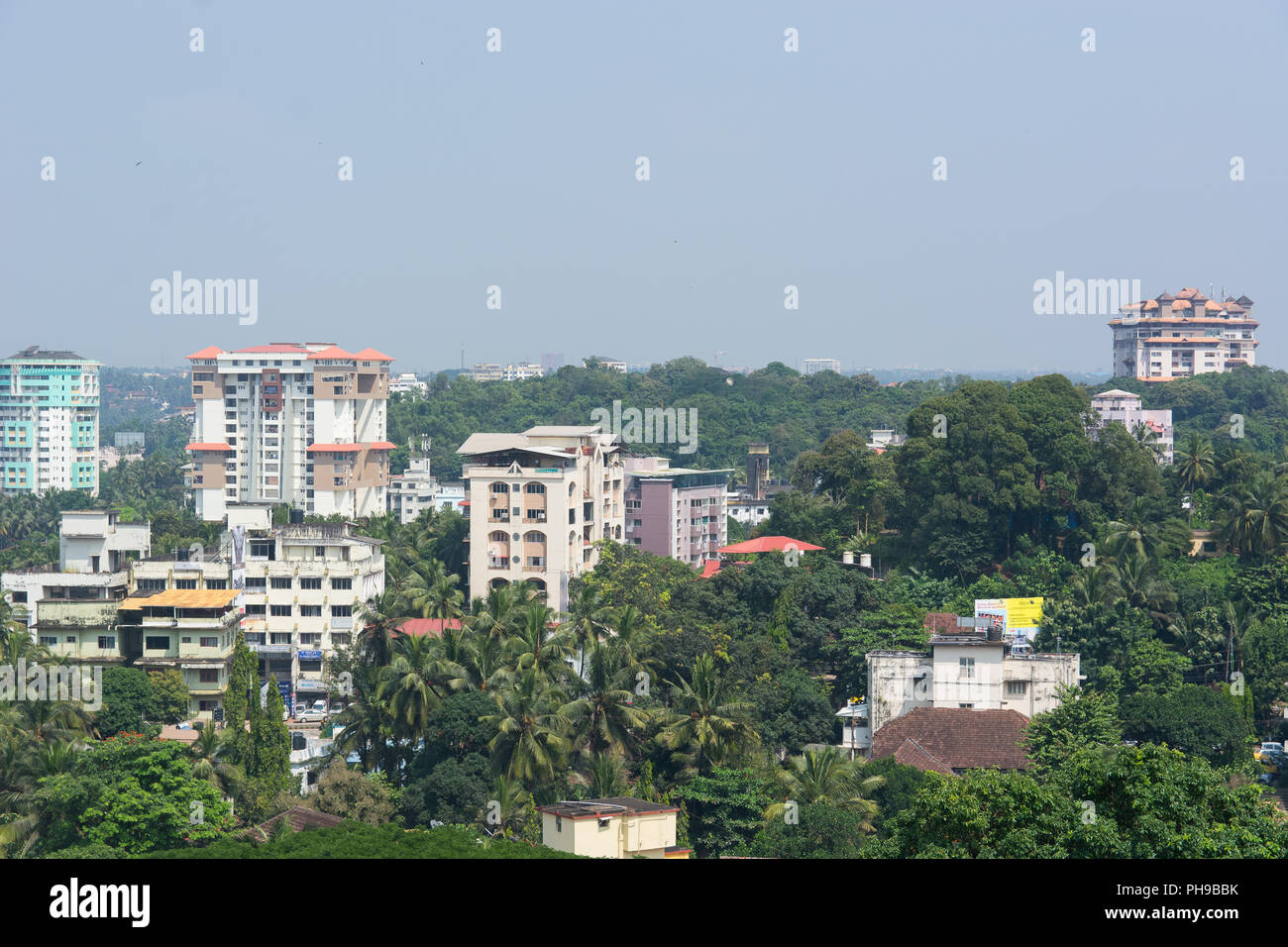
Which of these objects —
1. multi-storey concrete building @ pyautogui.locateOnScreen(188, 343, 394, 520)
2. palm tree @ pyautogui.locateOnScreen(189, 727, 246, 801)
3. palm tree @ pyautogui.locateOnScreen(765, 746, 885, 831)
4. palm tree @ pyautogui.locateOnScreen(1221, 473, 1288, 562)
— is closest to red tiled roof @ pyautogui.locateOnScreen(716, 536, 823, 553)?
palm tree @ pyautogui.locateOnScreen(1221, 473, 1288, 562)

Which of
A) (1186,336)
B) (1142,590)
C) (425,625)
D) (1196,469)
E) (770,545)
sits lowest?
(425,625)

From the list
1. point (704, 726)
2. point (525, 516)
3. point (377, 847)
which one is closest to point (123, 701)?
point (704, 726)

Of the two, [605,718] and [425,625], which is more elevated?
[425,625]

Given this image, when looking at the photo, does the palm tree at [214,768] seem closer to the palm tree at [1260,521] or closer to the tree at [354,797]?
the tree at [354,797]

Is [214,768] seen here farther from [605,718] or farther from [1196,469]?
[1196,469]

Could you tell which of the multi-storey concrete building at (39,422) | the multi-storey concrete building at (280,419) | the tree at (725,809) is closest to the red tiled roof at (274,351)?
the multi-storey concrete building at (280,419)
